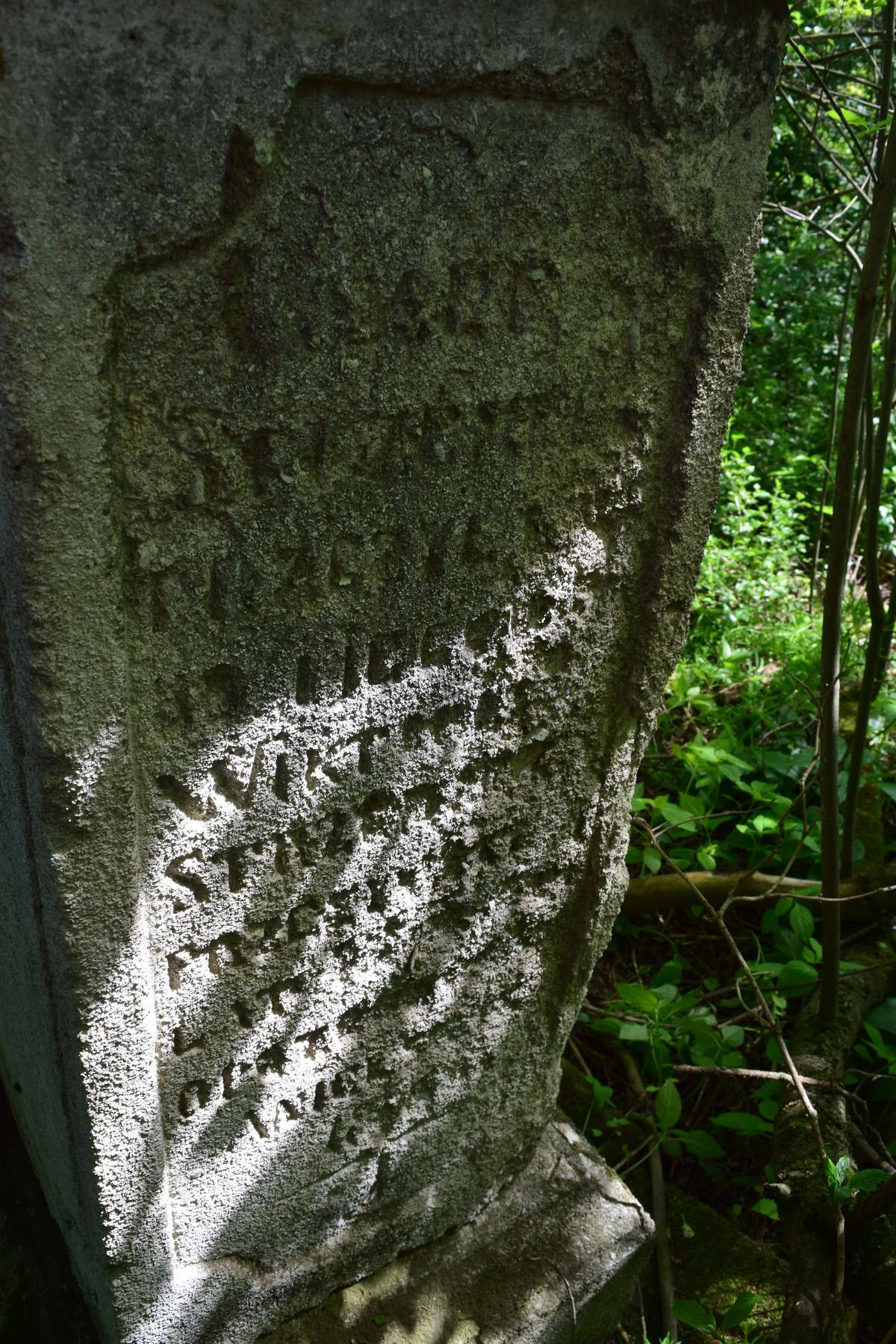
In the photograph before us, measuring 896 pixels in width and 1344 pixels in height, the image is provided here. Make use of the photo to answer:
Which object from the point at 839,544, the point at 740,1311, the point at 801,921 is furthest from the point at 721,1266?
the point at 839,544

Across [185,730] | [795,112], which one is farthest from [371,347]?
[795,112]

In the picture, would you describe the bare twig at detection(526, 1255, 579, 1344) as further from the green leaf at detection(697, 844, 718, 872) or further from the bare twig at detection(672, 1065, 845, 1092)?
the green leaf at detection(697, 844, 718, 872)

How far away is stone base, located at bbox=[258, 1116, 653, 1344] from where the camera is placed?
1499mm

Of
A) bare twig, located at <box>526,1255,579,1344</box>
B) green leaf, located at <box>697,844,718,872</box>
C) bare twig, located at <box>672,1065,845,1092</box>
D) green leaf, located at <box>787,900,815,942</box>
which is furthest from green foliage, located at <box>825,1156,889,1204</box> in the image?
green leaf, located at <box>697,844,718,872</box>

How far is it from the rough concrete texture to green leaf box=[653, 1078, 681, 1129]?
46 cm

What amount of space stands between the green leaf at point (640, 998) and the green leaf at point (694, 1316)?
0.46m

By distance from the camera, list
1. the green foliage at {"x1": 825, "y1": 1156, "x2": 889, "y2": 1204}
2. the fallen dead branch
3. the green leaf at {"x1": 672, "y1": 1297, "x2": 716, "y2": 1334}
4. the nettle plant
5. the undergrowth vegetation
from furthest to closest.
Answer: the fallen dead branch → the nettle plant → the undergrowth vegetation → the green leaf at {"x1": 672, "y1": 1297, "x2": 716, "y2": 1334} → the green foliage at {"x1": 825, "y1": 1156, "x2": 889, "y2": 1204}

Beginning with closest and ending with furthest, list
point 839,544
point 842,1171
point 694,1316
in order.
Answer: point 842,1171 → point 694,1316 → point 839,544

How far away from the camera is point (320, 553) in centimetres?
100

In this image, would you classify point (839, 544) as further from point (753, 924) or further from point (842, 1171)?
point (753, 924)

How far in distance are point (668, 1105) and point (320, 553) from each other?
51.5 inches

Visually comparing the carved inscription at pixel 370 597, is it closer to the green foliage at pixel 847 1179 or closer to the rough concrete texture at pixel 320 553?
the rough concrete texture at pixel 320 553

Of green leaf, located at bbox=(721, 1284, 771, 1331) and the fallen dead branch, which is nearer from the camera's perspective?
green leaf, located at bbox=(721, 1284, 771, 1331)

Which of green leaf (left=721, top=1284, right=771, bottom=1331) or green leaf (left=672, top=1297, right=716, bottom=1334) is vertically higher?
green leaf (left=721, top=1284, right=771, bottom=1331)
